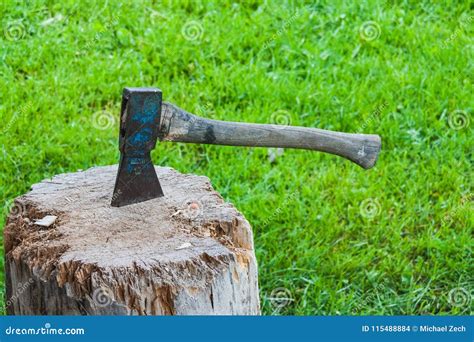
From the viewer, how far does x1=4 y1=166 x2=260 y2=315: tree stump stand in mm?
3072

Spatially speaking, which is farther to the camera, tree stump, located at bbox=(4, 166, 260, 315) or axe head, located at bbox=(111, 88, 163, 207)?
axe head, located at bbox=(111, 88, 163, 207)

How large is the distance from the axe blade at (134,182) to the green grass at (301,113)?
4.31ft

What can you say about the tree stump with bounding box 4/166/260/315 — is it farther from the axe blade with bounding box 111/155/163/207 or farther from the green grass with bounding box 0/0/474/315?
the green grass with bounding box 0/0/474/315

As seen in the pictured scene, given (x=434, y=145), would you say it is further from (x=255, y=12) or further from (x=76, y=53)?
(x=76, y=53)

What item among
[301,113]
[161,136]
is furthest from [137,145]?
[301,113]

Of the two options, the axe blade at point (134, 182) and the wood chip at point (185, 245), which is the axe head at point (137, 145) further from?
the wood chip at point (185, 245)

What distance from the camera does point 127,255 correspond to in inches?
124

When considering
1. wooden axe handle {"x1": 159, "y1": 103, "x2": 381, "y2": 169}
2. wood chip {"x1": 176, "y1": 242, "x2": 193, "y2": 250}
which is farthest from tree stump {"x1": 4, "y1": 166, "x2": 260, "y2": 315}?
wooden axe handle {"x1": 159, "y1": 103, "x2": 381, "y2": 169}

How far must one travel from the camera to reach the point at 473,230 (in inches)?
195

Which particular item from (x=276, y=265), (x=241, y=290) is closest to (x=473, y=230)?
(x=276, y=265)

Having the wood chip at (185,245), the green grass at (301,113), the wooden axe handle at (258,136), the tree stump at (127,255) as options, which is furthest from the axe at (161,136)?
the green grass at (301,113)

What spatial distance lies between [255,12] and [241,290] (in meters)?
3.46

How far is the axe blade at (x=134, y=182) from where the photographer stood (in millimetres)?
3523

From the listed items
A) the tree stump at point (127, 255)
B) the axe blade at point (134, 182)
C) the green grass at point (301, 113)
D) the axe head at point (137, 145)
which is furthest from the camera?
the green grass at point (301, 113)
